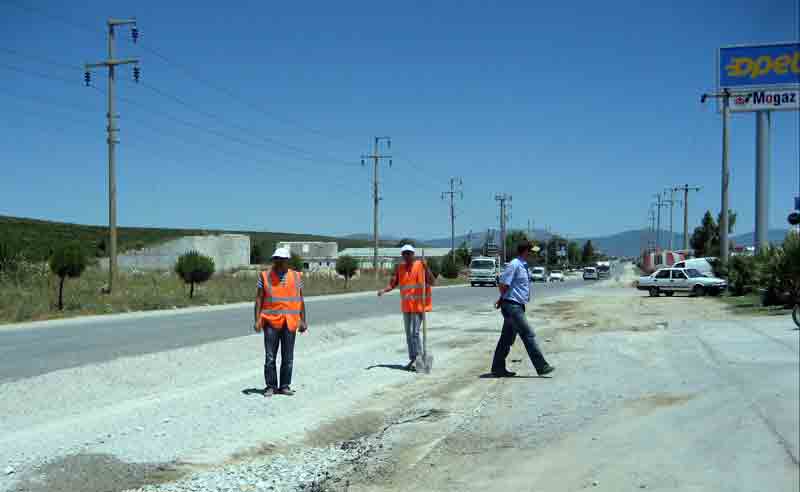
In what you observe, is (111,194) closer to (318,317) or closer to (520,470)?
(318,317)

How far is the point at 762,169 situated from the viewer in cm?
3506

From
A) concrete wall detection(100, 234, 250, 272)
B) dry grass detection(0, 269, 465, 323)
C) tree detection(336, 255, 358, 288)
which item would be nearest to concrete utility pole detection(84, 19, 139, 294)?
dry grass detection(0, 269, 465, 323)

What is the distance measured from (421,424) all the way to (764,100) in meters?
32.1

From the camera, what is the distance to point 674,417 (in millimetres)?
6973

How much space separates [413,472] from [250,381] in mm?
5227

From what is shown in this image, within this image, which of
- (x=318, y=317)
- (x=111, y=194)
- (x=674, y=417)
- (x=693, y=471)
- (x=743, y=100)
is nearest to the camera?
(x=693, y=471)

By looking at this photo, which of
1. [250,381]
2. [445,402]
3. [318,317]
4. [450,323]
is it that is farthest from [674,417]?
[318,317]

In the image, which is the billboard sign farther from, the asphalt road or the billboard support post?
the asphalt road

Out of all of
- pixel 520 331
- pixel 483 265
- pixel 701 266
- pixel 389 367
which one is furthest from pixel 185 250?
pixel 520 331

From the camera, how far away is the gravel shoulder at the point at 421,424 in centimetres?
579

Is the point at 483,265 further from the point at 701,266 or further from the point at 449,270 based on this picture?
the point at 449,270

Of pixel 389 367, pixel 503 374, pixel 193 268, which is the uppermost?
pixel 193 268

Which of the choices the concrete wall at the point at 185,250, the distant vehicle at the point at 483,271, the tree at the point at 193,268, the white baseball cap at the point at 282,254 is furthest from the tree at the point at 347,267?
the white baseball cap at the point at 282,254

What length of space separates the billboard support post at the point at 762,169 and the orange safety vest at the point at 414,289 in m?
27.6
